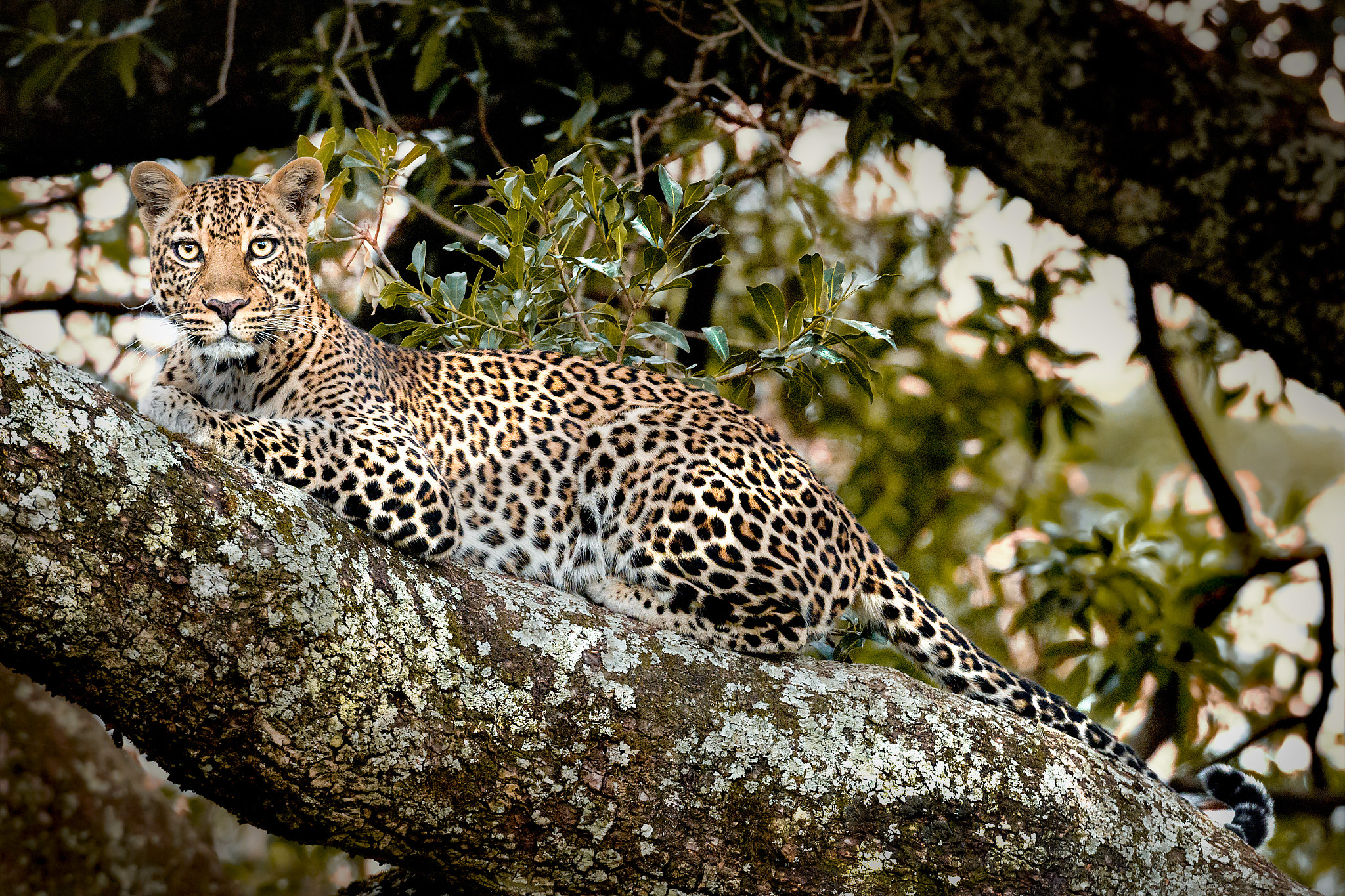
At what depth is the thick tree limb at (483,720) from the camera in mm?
2854

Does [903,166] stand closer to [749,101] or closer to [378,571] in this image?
[749,101]

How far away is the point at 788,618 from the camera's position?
15.9ft

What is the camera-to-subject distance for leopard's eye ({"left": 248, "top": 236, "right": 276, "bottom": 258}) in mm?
4734

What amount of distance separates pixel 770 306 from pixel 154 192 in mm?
2647

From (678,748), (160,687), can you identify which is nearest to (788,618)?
(678,748)

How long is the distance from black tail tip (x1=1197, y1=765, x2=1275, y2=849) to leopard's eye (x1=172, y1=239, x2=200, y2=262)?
478 cm

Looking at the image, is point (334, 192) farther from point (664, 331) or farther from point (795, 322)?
point (795, 322)

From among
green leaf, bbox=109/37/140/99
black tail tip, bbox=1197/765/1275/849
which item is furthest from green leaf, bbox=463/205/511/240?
black tail tip, bbox=1197/765/1275/849

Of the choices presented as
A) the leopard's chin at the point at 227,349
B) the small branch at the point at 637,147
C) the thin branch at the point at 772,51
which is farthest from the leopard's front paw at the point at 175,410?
the thin branch at the point at 772,51

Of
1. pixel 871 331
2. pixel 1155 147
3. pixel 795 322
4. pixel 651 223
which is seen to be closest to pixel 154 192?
pixel 651 223

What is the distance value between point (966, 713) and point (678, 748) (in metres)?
1.11

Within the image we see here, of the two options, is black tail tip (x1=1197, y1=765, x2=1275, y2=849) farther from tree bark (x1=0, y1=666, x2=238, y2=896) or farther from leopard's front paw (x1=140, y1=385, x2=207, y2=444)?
tree bark (x1=0, y1=666, x2=238, y2=896)

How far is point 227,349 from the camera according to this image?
4.53m

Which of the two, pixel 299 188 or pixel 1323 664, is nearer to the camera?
pixel 299 188
